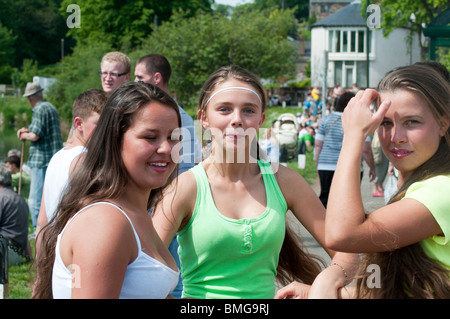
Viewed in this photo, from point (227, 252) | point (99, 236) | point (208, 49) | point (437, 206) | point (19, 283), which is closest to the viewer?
point (99, 236)

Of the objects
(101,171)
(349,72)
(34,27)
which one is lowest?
(101,171)

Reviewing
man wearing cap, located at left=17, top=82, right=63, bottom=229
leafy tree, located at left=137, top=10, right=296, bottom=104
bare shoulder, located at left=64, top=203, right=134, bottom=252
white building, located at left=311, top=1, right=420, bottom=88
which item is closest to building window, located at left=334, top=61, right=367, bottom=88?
white building, located at left=311, top=1, right=420, bottom=88

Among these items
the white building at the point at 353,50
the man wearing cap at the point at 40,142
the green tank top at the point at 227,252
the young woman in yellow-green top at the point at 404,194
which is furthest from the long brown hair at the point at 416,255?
the white building at the point at 353,50

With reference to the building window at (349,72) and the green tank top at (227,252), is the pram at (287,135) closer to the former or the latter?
the green tank top at (227,252)

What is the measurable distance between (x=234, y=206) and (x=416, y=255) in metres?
1.02

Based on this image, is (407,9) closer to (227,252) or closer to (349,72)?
(227,252)

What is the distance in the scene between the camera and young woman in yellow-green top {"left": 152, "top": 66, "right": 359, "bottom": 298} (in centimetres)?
277

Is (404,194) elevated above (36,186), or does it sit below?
above

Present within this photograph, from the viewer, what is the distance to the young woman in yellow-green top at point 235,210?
2770 millimetres

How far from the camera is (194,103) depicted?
123 ft

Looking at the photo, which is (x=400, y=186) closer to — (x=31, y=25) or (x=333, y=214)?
(x=333, y=214)

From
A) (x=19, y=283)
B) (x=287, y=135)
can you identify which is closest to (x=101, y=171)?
(x=19, y=283)

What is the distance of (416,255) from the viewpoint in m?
2.03

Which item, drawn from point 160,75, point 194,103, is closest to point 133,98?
point 160,75
